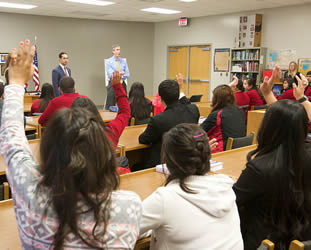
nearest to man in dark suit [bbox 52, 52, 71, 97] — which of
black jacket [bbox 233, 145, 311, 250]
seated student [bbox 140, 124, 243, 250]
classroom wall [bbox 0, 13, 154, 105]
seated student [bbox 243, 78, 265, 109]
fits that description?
classroom wall [bbox 0, 13, 154, 105]

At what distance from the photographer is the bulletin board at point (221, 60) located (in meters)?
9.73

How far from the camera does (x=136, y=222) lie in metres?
1.03

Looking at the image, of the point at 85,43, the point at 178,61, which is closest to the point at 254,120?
the point at 178,61

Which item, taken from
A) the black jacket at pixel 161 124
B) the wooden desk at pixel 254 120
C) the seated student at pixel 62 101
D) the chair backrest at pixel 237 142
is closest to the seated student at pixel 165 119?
the black jacket at pixel 161 124

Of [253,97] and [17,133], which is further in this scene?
[253,97]

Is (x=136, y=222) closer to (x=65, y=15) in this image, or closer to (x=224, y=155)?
(x=224, y=155)

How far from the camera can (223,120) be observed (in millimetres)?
3223

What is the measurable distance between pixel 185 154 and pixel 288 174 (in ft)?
1.82

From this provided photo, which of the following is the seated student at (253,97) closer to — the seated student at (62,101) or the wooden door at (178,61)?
the seated student at (62,101)

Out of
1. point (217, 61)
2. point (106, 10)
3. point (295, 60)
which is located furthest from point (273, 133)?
point (217, 61)

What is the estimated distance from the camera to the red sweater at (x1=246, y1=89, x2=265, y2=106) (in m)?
6.30

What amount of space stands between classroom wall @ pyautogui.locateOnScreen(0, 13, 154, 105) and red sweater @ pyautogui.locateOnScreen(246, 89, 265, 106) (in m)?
5.87

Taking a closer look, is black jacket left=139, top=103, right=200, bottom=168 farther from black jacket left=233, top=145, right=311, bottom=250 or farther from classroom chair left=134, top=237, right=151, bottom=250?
classroom chair left=134, top=237, right=151, bottom=250

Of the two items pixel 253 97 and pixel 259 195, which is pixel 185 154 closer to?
pixel 259 195
